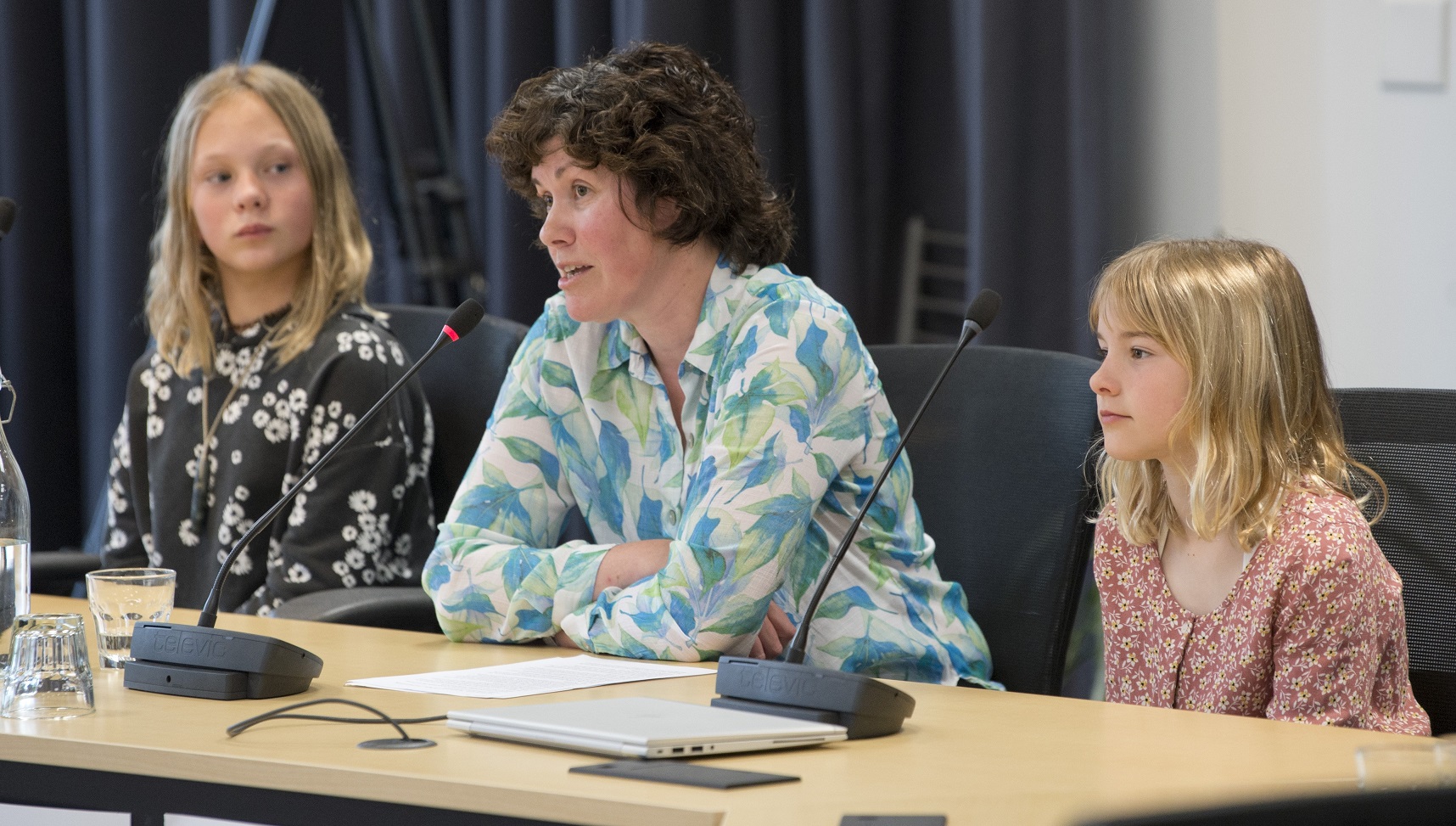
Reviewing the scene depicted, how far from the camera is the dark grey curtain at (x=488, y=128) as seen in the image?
2.37 m

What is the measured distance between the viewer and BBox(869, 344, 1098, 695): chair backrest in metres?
1.75

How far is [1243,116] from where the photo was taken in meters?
2.37

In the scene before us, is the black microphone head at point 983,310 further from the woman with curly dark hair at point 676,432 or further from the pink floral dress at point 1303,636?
the pink floral dress at point 1303,636

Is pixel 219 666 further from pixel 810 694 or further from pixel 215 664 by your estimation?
pixel 810 694

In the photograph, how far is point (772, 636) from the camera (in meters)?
1.65

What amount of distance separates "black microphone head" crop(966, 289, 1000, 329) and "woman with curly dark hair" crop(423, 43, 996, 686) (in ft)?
0.77

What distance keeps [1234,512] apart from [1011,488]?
0.36m

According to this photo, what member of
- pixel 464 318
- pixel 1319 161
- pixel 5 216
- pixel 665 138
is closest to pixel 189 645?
pixel 464 318

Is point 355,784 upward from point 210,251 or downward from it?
downward

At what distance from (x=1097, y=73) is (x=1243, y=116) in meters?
0.24

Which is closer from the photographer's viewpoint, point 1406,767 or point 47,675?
point 1406,767

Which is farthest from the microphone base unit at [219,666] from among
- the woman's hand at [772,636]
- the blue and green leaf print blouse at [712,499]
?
the woman's hand at [772,636]

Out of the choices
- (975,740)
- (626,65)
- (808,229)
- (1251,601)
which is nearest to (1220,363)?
(1251,601)

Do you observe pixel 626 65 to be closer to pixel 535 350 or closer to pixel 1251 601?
pixel 535 350
